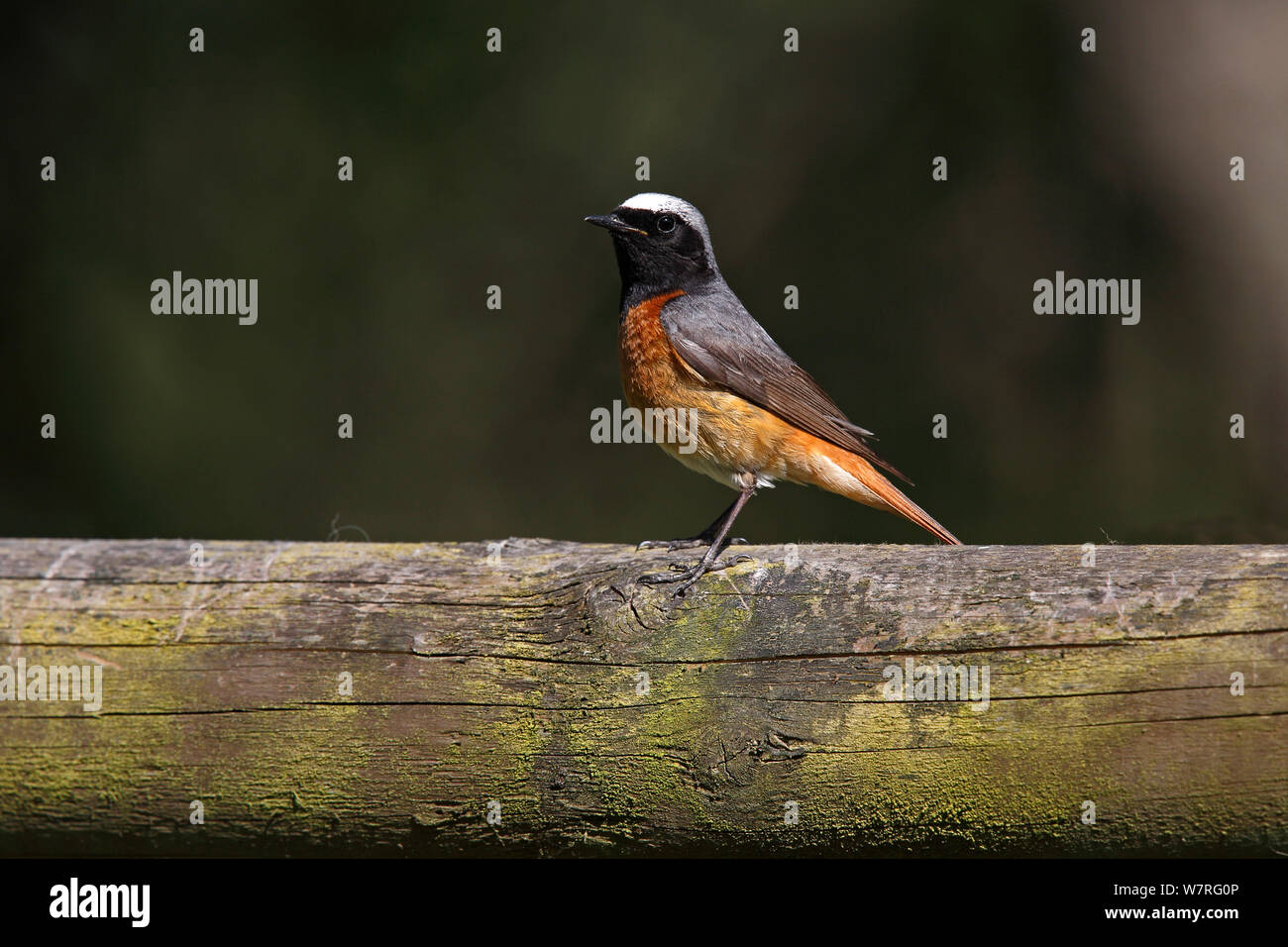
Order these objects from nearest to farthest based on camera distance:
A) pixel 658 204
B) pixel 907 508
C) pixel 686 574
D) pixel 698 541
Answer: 1. pixel 686 574
2. pixel 698 541
3. pixel 907 508
4. pixel 658 204

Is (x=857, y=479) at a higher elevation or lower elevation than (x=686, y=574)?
higher

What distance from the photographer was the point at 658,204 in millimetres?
4359

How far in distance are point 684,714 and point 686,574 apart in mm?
357

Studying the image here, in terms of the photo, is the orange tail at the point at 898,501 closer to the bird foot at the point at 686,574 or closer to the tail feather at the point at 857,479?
the tail feather at the point at 857,479

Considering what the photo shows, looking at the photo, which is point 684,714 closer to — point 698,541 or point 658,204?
point 698,541

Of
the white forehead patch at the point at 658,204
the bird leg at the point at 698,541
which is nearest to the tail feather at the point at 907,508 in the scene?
the bird leg at the point at 698,541

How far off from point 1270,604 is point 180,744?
198cm

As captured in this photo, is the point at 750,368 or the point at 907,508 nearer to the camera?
the point at 907,508

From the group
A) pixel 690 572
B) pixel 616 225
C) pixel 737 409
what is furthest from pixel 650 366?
pixel 690 572

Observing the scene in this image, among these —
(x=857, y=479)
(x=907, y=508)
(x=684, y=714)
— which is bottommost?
(x=684, y=714)

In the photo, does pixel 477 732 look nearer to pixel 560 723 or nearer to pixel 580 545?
pixel 560 723

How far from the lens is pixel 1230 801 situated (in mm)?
1896

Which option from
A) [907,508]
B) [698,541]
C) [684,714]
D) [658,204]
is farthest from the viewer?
[658,204]

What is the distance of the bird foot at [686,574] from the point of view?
2.20 meters
